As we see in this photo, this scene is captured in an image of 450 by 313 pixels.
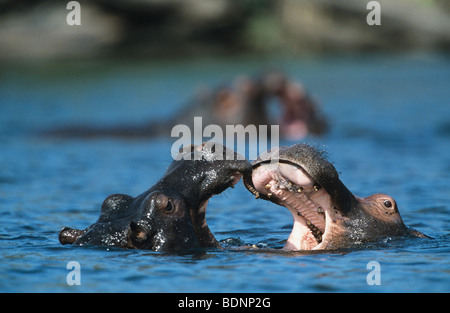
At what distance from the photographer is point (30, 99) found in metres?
27.8

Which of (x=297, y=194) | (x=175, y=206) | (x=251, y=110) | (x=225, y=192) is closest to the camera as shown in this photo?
(x=175, y=206)

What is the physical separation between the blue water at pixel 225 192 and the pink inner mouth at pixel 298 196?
0.33 m

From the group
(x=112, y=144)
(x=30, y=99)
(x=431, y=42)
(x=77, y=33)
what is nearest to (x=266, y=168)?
(x=112, y=144)

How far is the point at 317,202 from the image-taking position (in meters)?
7.68

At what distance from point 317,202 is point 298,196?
0.17 m

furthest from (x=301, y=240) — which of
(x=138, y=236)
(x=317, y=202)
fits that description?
(x=138, y=236)

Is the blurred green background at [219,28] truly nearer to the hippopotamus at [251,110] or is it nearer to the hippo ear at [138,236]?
the hippopotamus at [251,110]

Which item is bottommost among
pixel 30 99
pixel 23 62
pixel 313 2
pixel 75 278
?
pixel 75 278

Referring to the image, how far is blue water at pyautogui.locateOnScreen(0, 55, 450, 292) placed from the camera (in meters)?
7.11

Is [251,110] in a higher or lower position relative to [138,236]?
higher

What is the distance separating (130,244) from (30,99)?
21009mm

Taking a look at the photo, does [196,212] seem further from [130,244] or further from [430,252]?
[430,252]

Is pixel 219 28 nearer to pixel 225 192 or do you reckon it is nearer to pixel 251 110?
pixel 251 110

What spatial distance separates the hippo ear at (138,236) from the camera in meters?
7.28
